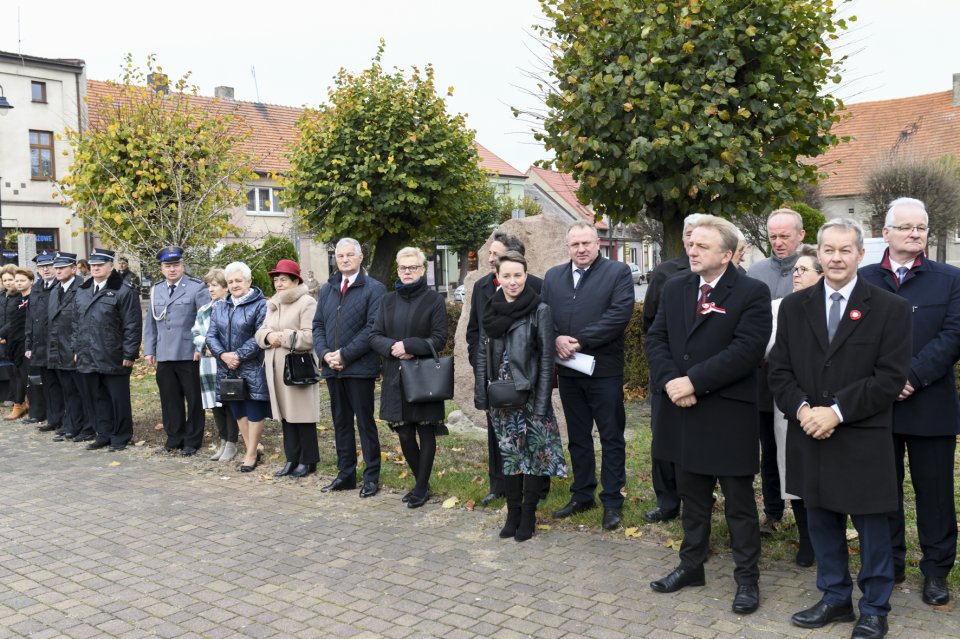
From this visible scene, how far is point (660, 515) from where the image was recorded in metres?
5.90

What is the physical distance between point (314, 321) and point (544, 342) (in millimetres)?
2579

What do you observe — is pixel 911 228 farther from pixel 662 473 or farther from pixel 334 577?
pixel 334 577

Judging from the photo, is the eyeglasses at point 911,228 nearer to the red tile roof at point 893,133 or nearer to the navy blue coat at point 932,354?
the navy blue coat at point 932,354

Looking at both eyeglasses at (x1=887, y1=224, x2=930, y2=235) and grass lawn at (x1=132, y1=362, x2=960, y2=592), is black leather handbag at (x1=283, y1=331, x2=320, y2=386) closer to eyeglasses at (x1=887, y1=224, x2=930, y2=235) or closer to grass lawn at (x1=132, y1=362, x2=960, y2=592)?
grass lawn at (x1=132, y1=362, x2=960, y2=592)

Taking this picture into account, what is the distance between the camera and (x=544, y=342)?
566cm

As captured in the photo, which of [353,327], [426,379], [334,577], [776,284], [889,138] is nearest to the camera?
[334,577]

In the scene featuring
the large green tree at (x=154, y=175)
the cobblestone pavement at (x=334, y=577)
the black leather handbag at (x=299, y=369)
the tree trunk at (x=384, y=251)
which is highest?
the large green tree at (x=154, y=175)

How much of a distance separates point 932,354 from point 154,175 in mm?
12513

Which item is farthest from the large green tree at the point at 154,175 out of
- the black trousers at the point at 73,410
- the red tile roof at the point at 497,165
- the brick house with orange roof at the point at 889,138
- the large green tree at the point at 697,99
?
the red tile roof at the point at 497,165

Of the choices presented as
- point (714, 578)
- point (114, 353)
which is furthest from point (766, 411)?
point (114, 353)

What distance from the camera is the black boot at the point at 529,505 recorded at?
5.70m

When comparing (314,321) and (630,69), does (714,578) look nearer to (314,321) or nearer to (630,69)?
(314,321)

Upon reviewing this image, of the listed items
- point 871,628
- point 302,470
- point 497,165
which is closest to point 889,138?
point 497,165

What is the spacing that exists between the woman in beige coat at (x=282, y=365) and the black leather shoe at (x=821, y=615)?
4.78 meters
